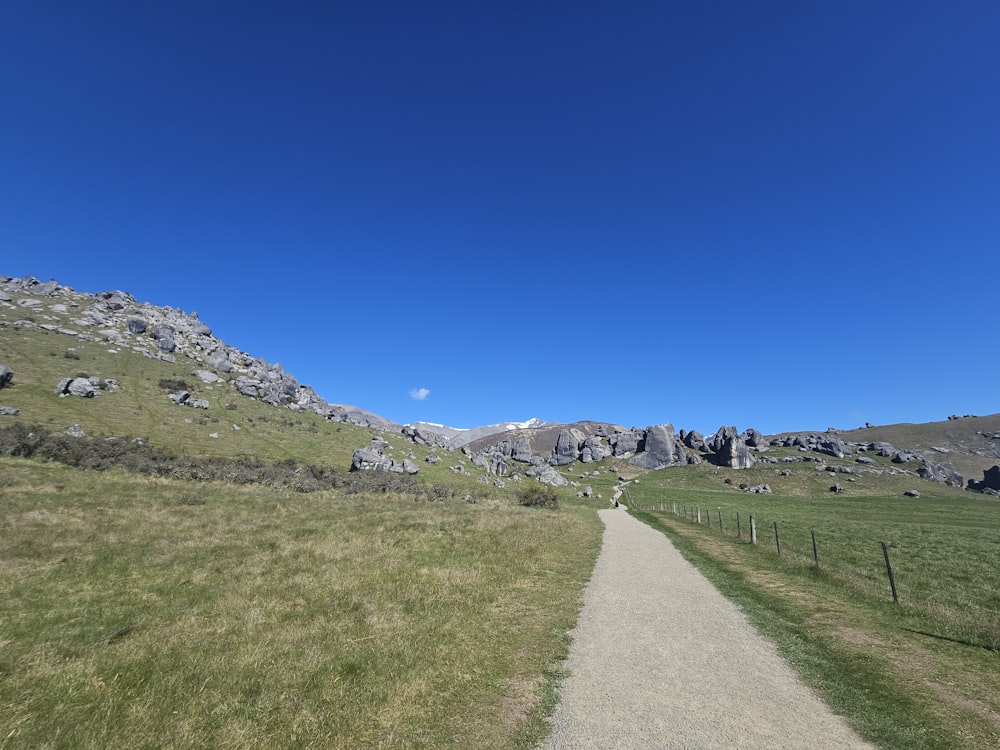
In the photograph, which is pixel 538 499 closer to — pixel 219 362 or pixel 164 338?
pixel 219 362

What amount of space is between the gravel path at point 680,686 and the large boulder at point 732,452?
6079 inches

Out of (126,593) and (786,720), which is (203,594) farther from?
(786,720)

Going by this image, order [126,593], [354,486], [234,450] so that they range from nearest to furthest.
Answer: [126,593] < [354,486] < [234,450]

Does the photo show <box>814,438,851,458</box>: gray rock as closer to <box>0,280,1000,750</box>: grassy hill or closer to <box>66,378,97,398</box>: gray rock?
<box>0,280,1000,750</box>: grassy hill

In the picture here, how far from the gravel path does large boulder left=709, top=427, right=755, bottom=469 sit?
154400 millimetres

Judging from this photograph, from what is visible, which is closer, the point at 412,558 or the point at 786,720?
the point at 786,720

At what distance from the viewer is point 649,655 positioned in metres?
9.88

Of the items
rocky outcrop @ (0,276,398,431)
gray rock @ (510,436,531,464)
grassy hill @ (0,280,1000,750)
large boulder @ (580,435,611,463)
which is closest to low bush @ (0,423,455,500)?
grassy hill @ (0,280,1000,750)

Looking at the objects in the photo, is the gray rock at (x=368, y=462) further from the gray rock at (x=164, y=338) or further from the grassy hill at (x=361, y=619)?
the gray rock at (x=164, y=338)

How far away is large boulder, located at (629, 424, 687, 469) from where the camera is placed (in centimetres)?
16375

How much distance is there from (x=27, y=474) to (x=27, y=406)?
34.4m

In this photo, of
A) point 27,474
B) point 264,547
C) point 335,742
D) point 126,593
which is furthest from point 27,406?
point 335,742

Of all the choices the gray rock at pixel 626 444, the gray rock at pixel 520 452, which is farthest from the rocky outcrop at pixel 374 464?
the gray rock at pixel 626 444

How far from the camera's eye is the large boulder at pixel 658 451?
6447 inches
